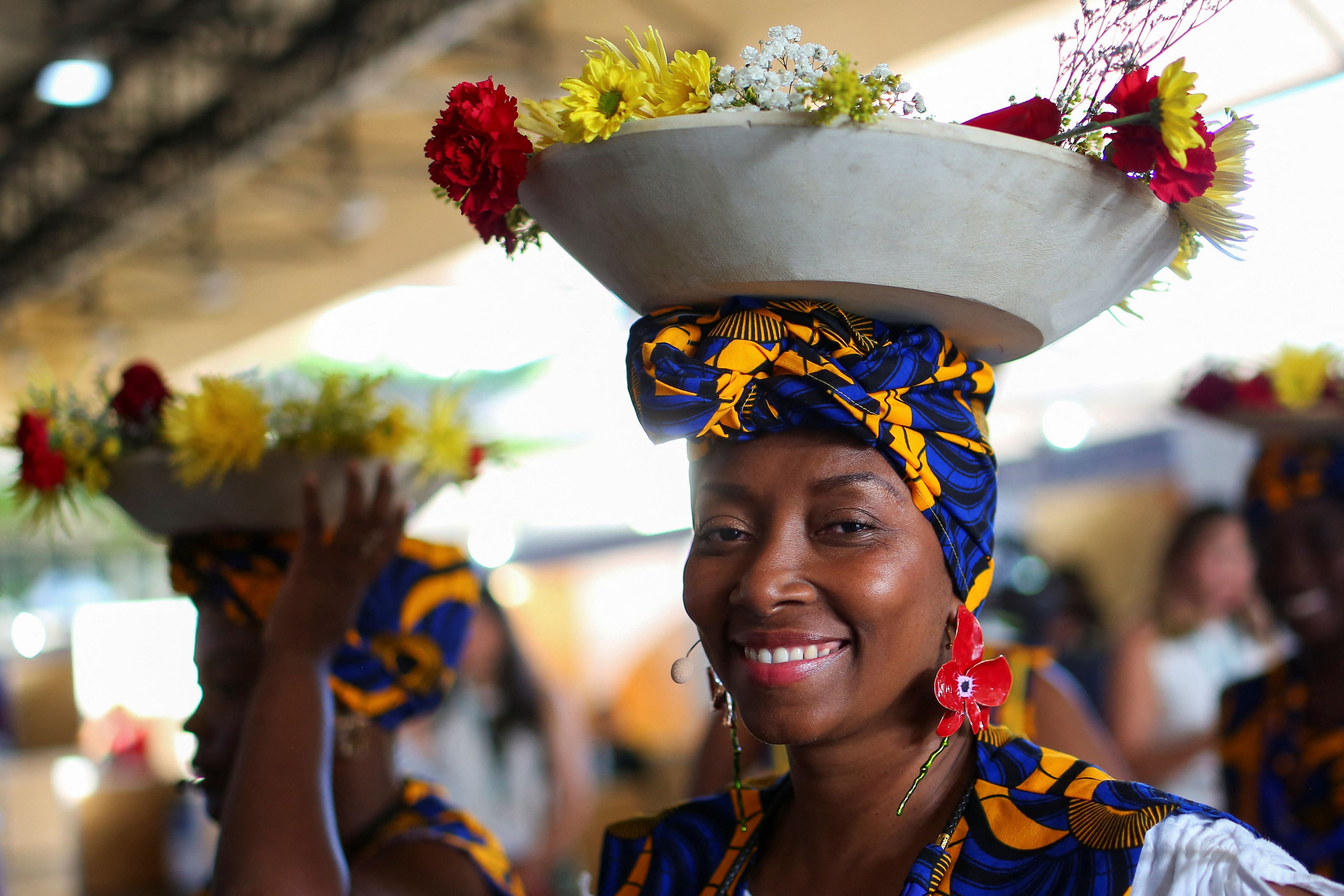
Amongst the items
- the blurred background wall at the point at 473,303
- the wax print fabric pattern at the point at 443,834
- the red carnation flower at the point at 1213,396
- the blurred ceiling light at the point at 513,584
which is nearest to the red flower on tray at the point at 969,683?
the blurred background wall at the point at 473,303

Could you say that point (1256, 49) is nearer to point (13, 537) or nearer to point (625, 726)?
point (625, 726)

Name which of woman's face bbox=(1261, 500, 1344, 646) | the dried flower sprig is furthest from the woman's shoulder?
woman's face bbox=(1261, 500, 1344, 646)

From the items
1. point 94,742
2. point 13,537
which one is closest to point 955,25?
point 94,742

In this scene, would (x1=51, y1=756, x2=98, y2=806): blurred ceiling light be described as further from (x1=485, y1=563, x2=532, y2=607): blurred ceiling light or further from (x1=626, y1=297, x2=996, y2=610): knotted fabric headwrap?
(x1=485, y1=563, x2=532, y2=607): blurred ceiling light

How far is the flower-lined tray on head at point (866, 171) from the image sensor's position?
4.01 ft

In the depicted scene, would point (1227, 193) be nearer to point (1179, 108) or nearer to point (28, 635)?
point (1179, 108)

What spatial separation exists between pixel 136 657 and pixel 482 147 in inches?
647

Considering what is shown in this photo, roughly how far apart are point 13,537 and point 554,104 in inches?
731

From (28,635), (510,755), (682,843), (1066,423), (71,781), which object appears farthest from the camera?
(28,635)

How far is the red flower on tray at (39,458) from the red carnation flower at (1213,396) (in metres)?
2.16

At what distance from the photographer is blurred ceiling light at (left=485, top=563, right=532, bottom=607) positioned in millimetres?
12117

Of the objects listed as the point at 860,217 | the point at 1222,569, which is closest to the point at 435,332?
the point at 1222,569

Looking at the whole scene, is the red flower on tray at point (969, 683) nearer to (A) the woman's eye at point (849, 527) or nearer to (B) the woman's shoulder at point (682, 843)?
(A) the woman's eye at point (849, 527)

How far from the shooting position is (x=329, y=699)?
1974mm
